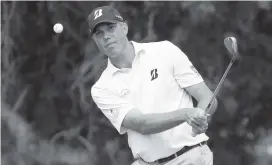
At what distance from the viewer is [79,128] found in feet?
12.7

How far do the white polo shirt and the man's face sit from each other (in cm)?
7

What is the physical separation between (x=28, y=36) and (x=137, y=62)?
143 cm

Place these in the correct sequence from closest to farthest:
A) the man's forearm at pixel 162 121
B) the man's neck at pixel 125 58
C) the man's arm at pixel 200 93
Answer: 1. the man's forearm at pixel 162 121
2. the man's arm at pixel 200 93
3. the man's neck at pixel 125 58

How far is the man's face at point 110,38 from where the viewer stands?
2578 mm

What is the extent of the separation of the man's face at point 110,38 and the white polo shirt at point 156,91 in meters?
0.07

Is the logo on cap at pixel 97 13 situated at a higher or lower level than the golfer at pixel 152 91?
higher

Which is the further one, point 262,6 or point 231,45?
point 262,6

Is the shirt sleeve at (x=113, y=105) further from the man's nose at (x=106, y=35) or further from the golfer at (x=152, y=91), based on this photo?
the man's nose at (x=106, y=35)

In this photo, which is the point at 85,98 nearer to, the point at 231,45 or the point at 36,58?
the point at 36,58

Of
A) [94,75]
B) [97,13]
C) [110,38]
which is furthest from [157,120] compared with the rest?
[94,75]

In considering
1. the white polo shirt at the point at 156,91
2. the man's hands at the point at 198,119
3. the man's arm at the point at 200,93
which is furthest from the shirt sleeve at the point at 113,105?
the man's hands at the point at 198,119

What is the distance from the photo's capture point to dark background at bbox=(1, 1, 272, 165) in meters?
3.75

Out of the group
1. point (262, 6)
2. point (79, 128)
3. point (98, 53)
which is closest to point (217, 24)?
point (262, 6)

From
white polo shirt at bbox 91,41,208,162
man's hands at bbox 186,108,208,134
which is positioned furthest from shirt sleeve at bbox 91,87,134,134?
man's hands at bbox 186,108,208,134
